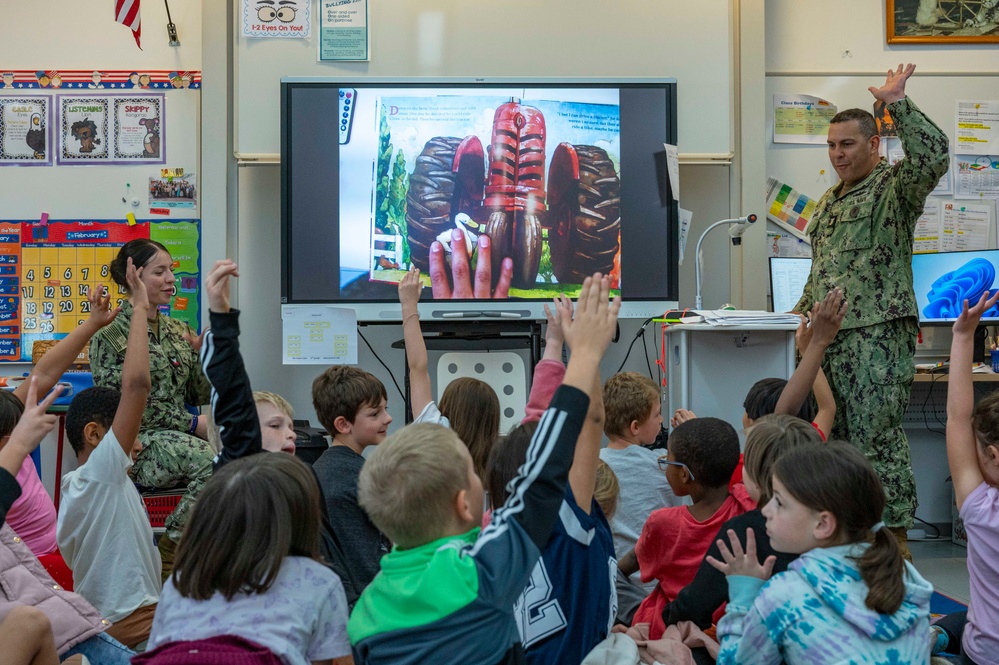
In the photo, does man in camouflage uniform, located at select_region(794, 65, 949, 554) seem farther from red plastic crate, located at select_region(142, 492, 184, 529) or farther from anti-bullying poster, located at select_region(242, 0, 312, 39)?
anti-bullying poster, located at select_region(242, 0, 312, 39)

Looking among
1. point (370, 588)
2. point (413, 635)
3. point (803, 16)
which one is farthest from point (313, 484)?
point (803, 16)

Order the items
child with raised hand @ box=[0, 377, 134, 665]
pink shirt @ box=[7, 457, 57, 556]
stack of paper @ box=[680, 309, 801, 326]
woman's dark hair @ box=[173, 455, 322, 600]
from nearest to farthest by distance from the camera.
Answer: woman's dark hair @ box=[173, 455, 322, 600] → child with raised hand @ box=[0, 377, 134, 665] → pink shirt @ box=[7, 457, 57, 556] → stack of paper @ box=[680, 309, 801, 326]

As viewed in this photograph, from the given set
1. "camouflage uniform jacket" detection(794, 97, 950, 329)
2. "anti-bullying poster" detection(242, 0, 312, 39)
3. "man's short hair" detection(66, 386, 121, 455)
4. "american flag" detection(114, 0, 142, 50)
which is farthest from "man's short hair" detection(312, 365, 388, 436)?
"american flag" detection(114, 0, 142, 50)

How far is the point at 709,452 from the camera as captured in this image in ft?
6.43

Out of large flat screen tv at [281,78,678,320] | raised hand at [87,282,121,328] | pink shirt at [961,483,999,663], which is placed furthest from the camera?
large flat screen tv at [281,78,678,320]

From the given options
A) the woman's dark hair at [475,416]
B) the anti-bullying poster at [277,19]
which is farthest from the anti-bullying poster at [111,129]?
the woman's dark hair at [475,416]

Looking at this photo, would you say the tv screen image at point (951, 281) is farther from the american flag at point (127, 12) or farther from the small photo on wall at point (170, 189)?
the american flag at point (127, 12)

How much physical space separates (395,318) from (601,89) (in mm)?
1435

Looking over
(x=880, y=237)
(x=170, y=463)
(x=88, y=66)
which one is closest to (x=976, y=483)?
(x=880, y=237)

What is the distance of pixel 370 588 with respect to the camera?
127 centimetres

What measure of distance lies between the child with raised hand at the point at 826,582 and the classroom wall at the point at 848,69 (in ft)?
11.6

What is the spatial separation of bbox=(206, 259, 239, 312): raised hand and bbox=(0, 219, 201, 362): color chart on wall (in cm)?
304

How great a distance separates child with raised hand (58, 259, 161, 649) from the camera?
2.04 meters

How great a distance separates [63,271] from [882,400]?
12.3 feet
